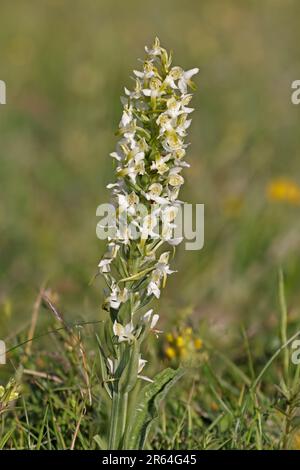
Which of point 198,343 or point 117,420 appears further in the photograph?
point 198,343

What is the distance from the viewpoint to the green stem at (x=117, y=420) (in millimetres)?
2303

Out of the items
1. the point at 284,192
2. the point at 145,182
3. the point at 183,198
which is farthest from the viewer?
the point at 183,198

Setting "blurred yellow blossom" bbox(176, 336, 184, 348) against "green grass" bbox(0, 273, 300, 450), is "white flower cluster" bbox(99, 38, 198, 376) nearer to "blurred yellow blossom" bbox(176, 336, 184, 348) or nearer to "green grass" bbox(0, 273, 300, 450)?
"green grass" bbox(0, 273, 300, 450)

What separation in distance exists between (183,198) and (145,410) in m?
3.48

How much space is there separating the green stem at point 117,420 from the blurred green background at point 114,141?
0.92 metres

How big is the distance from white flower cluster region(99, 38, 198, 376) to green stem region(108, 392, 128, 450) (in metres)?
0.18

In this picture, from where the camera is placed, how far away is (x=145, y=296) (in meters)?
2.29

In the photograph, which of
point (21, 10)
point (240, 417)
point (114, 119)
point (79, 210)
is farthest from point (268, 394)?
point (21, 10)

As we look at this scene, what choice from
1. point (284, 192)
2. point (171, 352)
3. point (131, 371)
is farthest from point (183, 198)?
point (131, 371)

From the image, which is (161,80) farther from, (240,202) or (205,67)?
(205,67)

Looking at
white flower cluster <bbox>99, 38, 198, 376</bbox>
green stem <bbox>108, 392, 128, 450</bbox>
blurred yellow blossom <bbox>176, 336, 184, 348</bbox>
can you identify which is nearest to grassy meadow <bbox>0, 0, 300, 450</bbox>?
blurred yellow blossom <bbox>176, 336, 184, 348</bbox>

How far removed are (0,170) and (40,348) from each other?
297cm

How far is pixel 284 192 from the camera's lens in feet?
18.2

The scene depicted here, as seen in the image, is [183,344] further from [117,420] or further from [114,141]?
[114,141]
